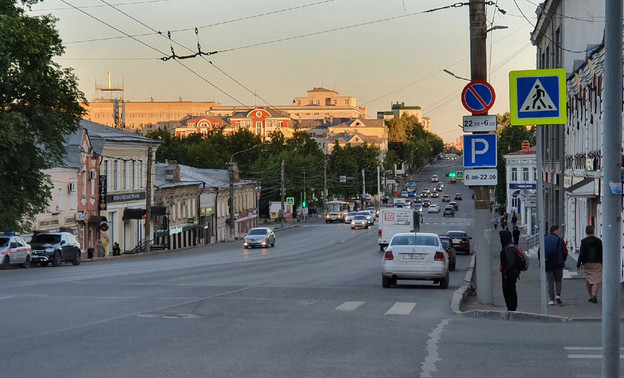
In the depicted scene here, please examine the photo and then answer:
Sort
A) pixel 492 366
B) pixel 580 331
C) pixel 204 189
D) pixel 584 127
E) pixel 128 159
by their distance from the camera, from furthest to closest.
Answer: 1. pixel 204 189
2. pixel 128 159
3. pixel 584 127
4. pixel 580 331
5. pixel 492 366

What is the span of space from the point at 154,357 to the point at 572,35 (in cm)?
3905

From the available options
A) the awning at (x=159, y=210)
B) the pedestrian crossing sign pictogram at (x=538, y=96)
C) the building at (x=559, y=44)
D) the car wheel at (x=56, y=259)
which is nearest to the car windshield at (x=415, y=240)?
the pedestrian crossing sign pictogram at (x=538, y=96)

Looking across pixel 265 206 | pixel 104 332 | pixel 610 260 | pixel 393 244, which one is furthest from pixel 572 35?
pixel 265 206

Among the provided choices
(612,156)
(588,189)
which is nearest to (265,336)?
(612,156)

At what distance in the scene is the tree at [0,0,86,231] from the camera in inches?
1560

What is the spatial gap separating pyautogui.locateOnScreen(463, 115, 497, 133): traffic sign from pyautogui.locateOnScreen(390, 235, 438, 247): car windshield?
695 centimetres

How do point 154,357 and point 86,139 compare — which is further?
point 86,139

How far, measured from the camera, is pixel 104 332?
45.3 feet

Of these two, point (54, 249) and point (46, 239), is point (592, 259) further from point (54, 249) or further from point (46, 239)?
point (46, 239)

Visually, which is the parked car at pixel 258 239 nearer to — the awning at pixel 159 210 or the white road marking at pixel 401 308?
the awning at pixel 159 210

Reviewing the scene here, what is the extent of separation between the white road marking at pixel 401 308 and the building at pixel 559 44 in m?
20.7

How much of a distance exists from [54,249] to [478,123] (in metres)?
29.4

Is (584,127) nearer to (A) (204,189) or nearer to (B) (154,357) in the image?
(B) (154,357)

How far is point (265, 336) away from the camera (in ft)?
44.8
